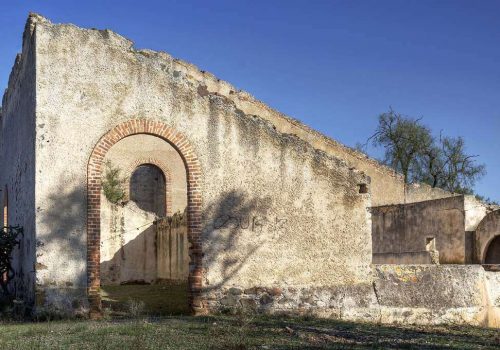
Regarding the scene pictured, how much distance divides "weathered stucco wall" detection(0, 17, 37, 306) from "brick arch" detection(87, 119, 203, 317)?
1.01 metres

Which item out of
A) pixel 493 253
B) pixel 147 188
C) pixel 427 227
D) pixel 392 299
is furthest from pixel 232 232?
pixel 147 188

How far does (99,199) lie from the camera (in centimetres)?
1135

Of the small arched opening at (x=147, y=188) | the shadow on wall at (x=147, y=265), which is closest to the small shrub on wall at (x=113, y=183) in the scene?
the shadow on wall at (x=147, y=265)

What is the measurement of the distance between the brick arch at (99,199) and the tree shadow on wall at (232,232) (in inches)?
7.6

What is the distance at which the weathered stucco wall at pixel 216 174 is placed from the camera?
11195mm

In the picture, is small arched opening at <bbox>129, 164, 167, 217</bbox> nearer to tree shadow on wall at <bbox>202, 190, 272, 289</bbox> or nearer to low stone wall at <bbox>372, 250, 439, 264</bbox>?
low stone wall at <bbox>372, 250, 439, 264</bbox>

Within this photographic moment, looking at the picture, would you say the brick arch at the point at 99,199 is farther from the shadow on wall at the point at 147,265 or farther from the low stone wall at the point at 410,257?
the low stone wall at the point at 410,257

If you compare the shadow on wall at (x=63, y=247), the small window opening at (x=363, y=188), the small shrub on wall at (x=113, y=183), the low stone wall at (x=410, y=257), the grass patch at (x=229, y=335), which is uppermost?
the small shrub on wall at (x=113, y=183)

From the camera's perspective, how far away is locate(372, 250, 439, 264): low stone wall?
65.1 ft

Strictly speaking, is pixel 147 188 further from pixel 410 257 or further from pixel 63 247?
pixel 63 247

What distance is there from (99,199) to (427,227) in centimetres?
1599

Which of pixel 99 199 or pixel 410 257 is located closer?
pixel 99 199

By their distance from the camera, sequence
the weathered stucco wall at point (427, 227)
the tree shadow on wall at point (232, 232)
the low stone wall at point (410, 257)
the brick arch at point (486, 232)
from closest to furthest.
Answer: the tree shadow on wall at point (232, 232), the low stone wall at point (410, 257), the brick arch at point (486, 232), the weathered stucco wall at point (427, 227)

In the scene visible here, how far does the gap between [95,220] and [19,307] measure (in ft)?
7.90
